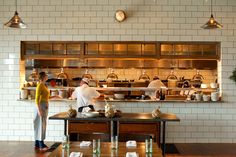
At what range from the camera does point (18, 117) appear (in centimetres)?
862

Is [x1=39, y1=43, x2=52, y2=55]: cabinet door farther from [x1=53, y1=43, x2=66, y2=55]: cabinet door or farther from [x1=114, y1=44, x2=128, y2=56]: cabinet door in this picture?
[x1=114, y1=44, x2=128, y2=56]: cabinet door

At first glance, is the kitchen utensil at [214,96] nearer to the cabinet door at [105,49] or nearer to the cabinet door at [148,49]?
the cabinet door at [148,49]

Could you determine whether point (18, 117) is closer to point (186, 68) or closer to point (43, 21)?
point (43, 21)

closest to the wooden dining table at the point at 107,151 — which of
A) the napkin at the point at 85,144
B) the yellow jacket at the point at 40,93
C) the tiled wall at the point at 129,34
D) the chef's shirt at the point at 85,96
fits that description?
the napkin at the point at 85,144

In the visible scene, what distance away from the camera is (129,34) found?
858 centimetres

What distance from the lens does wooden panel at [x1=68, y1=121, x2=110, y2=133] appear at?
6.84m

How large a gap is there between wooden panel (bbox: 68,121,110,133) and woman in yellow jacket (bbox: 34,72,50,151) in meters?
0.95

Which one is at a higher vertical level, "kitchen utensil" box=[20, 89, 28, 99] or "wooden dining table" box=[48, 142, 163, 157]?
"kitchen utensil" box=[20, 89, 28, 99]

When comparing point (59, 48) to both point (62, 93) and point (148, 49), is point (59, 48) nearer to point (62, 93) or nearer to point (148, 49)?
point (62, 93)

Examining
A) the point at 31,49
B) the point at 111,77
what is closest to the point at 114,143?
the point at 31,49

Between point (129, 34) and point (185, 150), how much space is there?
123 inches

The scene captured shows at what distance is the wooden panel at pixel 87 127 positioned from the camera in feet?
22.5

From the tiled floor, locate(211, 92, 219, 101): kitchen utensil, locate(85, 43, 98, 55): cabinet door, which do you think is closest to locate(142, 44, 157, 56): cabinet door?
locate(85, 43, 98, 55): cabinet door

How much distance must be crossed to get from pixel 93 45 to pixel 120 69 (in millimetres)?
2988
